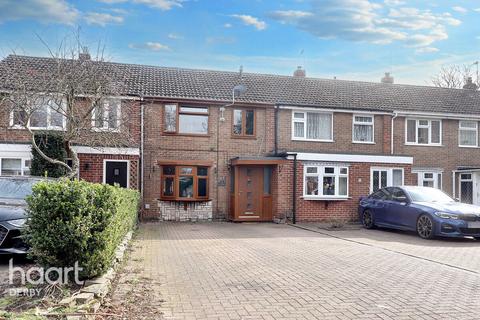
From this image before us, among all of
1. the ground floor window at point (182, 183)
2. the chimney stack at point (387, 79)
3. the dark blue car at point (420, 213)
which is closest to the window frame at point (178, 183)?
the ground floor window at point (182, 183)

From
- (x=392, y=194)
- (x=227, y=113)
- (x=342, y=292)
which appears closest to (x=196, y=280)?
(x=342, y=292)

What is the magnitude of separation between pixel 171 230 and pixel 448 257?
28.0 ft

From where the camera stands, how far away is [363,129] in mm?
21047

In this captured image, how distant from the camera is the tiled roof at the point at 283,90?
63.2 feet

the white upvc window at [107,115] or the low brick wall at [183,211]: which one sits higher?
the white upvc window at [107,115]

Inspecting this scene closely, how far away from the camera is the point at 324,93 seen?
71.7 feet

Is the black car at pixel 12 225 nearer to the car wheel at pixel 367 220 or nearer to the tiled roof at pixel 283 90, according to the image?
the tiled roof at pixel 283 90

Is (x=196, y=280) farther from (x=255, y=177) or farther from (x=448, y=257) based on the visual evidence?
(x=255, y=177)

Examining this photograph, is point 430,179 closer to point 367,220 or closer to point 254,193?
point 367,220

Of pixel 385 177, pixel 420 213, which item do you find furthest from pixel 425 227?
pixel 385 177

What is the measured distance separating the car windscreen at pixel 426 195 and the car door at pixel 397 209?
0.27 metres

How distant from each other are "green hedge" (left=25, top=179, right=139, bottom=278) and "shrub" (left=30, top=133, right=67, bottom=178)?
10717mm

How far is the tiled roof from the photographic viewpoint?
1925cm

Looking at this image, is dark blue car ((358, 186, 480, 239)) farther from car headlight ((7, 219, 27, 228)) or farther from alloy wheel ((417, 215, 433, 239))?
car headlight ((7, 219, 27, 228))
